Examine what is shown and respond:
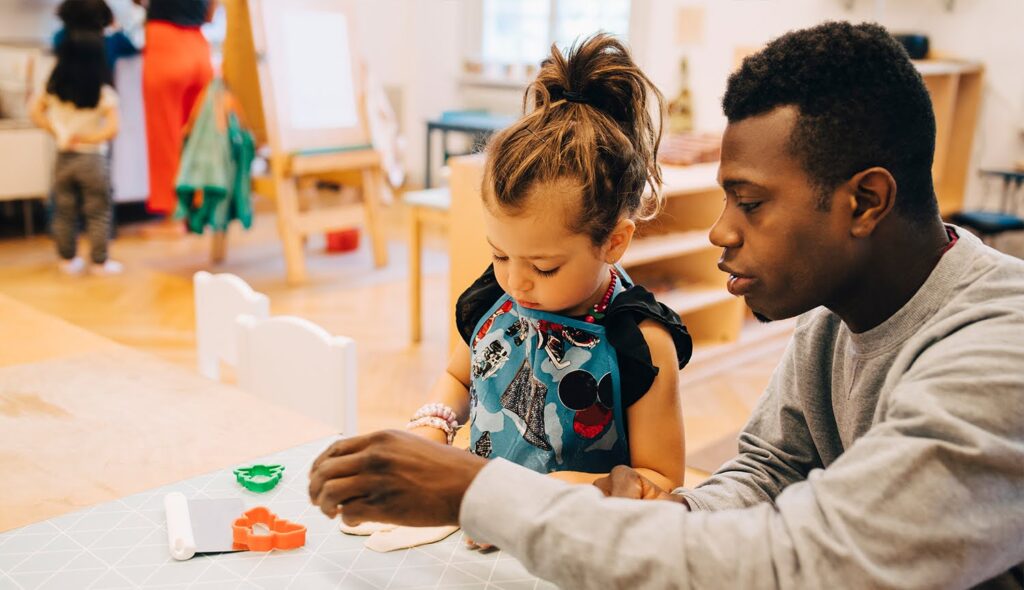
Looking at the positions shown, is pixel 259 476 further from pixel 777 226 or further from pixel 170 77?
pixel 170 77

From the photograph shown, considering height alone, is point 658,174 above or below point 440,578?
above

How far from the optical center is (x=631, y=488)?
3.69 ft

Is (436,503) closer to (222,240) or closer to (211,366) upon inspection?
(211,366)

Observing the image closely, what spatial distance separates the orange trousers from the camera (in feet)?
17.3

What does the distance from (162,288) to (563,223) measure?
4.03 meters

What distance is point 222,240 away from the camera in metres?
5.42

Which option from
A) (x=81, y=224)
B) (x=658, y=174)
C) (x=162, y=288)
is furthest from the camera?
(x=81, y=224)

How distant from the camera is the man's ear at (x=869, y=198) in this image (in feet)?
3.14

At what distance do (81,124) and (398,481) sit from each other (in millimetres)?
4741

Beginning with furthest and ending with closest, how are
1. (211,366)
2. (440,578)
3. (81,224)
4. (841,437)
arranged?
(81,224) < (211,366) < (841,437) < (440,578)

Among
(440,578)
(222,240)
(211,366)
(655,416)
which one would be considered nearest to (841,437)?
Answer: (655,416)

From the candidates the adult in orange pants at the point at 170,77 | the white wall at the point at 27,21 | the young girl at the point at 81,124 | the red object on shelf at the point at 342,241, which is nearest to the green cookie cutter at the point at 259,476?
the young girl at the point at 81,124

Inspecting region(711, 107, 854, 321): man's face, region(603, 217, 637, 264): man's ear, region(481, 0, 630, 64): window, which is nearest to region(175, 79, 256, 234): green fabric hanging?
region(481, 0, 630, 64): window

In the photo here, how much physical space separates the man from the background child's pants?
178 inches
